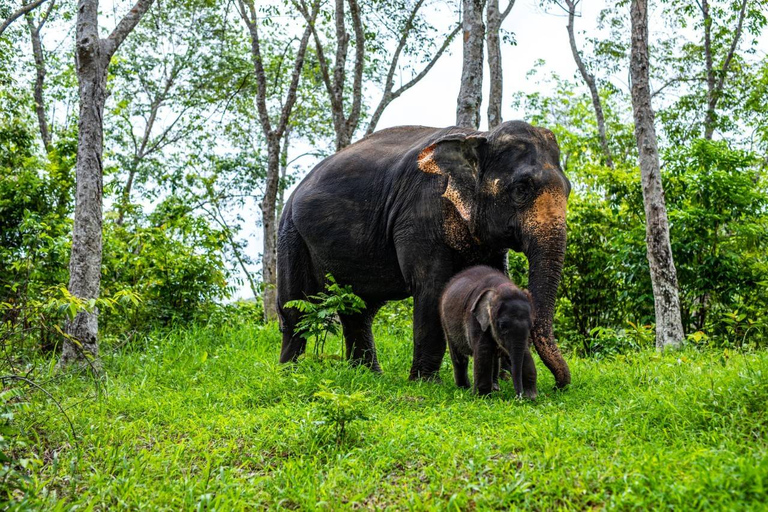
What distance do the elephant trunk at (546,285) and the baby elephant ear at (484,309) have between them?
456 millimetres

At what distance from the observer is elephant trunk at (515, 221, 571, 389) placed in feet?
19.8

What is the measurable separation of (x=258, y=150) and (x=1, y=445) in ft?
70.9

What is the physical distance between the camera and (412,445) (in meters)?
4.75

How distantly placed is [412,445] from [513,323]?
138 centimetres

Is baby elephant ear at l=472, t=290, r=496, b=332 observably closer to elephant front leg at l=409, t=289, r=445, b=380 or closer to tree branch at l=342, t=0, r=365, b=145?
elephant front leg at l=409, t=289, r=445, b=380

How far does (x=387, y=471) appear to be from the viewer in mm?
4535

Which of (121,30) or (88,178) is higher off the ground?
(121,30)

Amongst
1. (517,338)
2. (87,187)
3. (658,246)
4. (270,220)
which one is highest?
(270,220)

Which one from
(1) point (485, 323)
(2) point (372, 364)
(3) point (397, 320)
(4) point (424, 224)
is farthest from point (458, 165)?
(3) point (397, 320)

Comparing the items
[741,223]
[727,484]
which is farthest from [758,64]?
[727,484]

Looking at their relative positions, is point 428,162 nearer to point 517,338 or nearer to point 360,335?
point 517,338

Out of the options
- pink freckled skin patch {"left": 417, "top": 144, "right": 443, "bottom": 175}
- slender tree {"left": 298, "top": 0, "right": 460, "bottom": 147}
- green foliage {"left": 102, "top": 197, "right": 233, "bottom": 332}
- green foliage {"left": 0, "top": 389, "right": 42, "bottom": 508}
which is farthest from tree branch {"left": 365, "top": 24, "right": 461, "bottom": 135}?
green foliage {"left": 0, "top": 389, "right": 42, "bottom": 508}

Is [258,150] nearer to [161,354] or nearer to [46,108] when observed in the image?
[46,108]

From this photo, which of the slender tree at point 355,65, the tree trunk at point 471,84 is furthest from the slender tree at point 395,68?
the tree trunk at point 471,84
